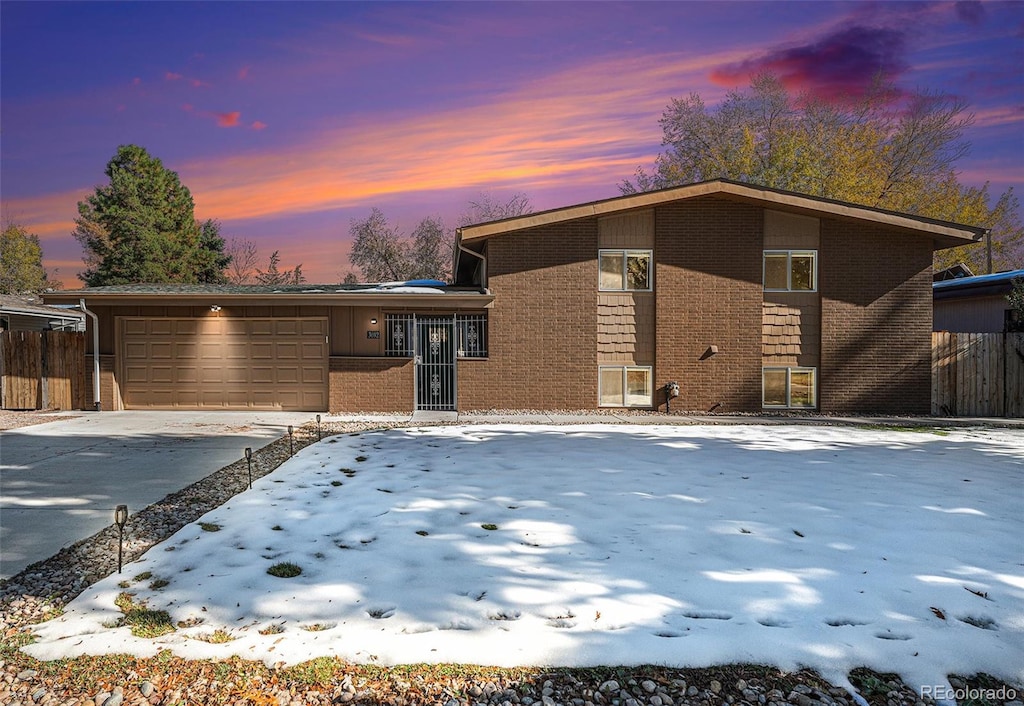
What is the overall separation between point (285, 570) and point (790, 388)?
12507 mm

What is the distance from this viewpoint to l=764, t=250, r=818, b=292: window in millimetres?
13445

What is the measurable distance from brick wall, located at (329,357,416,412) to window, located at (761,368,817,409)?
26.9 feet

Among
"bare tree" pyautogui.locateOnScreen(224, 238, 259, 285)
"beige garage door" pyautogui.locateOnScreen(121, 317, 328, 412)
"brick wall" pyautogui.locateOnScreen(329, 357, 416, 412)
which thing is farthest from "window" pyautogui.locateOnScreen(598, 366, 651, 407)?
"bare tree" pyautogui.locateOnScreen(224, 238, 259, 285)

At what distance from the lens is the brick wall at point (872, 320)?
13.4 m

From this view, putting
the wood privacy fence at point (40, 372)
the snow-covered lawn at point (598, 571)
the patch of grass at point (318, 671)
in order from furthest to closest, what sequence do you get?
the wood privacy fence at point (40, 372)
the snow-covered lawn at point (598, 571)
the patch of grass at point (318, 671)

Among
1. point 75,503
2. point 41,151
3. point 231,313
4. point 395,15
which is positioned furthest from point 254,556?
point 41,151

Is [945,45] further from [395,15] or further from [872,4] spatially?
[395,15]

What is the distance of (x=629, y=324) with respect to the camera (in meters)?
13.3

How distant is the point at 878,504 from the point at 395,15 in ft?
44.6

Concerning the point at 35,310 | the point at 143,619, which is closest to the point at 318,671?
the point at 143,619

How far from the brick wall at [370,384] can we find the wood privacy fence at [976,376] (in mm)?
12140

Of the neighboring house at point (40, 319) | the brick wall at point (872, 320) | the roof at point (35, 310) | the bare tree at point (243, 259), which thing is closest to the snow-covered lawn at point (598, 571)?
the brick wall at point (872, 320)

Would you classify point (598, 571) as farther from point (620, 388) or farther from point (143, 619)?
point (620, 388)

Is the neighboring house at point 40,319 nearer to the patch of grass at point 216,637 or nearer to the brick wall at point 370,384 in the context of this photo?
the brick wall at point 370,384
